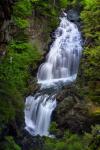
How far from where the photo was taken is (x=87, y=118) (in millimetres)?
24875

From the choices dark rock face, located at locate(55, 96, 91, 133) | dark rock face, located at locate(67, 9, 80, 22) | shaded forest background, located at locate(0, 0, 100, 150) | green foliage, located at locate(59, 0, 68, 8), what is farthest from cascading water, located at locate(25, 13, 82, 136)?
green foliage, located at locate(59, 0, 68, 8)

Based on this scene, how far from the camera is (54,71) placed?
3212cm

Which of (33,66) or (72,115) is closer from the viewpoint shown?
(72,115)

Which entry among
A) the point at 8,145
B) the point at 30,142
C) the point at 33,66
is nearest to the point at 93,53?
the point at 30,142

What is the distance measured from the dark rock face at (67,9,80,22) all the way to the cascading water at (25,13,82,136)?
41 cm

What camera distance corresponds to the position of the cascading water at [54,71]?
26.5 m

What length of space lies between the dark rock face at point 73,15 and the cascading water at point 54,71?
0.41 meters

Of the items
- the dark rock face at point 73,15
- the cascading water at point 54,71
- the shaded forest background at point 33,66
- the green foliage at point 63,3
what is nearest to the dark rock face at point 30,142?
the shaded forest background at point 33,66

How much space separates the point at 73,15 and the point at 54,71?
392 inches

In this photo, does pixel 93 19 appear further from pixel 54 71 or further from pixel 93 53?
pixel 54 71

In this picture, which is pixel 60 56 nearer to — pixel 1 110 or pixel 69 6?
pixel 69 6

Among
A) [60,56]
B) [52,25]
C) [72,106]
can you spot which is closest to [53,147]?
[72,106]

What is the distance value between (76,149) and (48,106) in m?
11.0

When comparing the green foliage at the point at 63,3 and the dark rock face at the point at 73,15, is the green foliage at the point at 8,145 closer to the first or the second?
the dark rock face at the point at 73,15
